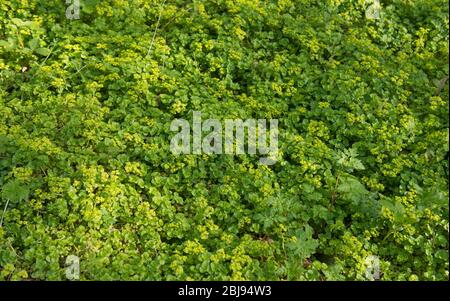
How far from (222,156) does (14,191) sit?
1611mm

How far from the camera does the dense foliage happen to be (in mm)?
3848

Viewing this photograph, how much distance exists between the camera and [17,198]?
12.9ft

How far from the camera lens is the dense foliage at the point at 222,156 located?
12.6 ft

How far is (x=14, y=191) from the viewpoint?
395cm

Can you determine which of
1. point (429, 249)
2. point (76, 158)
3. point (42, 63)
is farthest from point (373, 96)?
point (42, 63)

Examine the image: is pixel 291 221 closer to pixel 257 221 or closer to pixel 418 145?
pixel 257 221

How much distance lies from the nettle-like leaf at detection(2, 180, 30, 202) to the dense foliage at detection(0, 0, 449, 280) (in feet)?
0.05

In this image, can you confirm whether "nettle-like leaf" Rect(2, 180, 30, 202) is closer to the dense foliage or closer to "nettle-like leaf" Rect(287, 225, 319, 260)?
the dense foliage

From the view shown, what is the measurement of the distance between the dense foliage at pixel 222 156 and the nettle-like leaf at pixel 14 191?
2cm

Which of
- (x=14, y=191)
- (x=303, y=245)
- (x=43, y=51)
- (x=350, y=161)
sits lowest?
(x=14, y=191)

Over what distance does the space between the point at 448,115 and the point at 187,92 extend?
241 centimetres

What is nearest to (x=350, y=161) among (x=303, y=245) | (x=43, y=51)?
(x=303, y=245)

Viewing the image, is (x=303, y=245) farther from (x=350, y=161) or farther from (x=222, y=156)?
(x=222, y=156)

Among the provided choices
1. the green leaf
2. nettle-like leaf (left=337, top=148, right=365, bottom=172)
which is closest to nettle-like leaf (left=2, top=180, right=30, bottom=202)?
the green leaf
